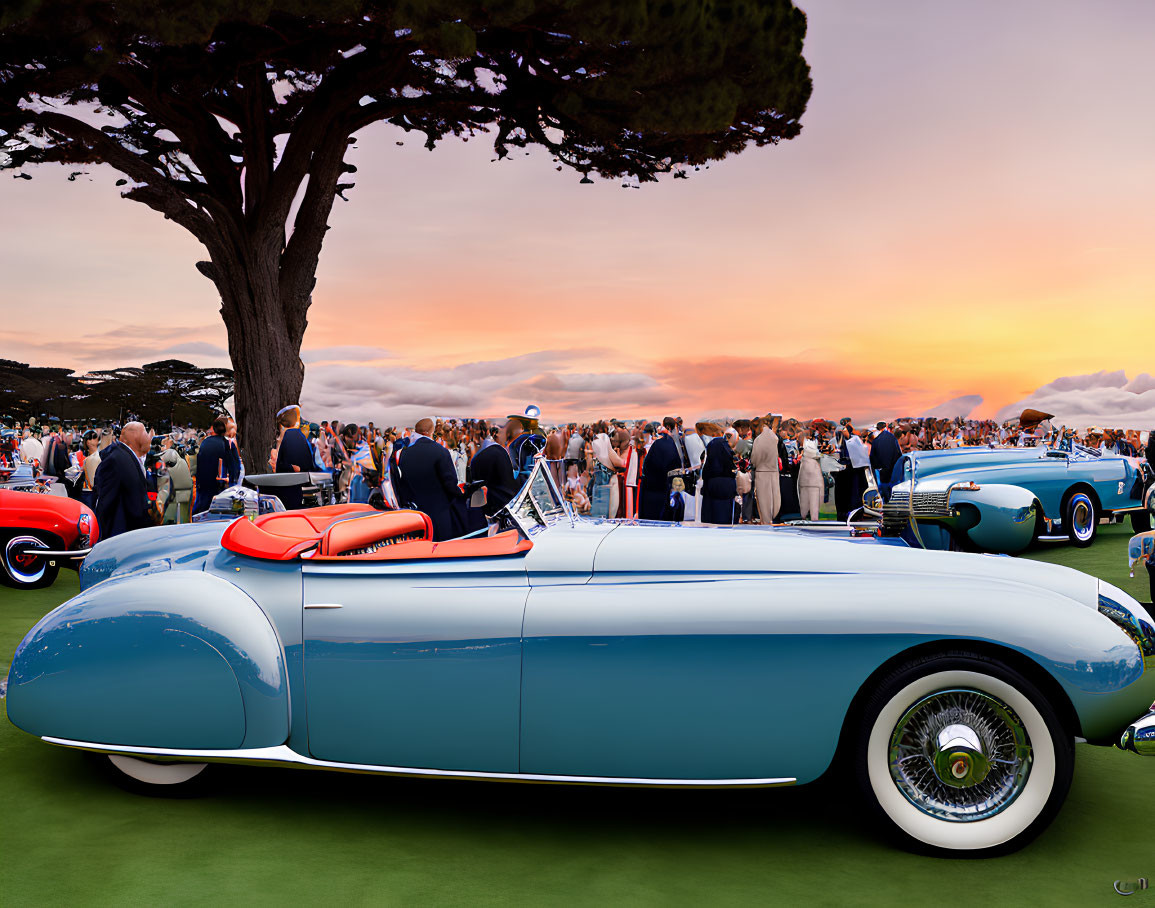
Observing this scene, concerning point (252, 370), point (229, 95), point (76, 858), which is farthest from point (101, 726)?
point (229, 95)

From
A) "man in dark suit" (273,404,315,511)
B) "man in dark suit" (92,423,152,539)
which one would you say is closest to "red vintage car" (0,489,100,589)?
"man in dark suit" (92,423,152,539)

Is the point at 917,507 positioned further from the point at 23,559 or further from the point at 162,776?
the point at 23,559

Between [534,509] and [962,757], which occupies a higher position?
[534,509]

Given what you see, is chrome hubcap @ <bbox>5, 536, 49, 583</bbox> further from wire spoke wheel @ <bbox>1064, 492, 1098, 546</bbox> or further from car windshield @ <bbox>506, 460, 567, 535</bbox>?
wire spoke wheel @ <bbox>1064, 492, 1098, 546</bbox>

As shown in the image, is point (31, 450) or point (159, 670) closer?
point (159, 670)

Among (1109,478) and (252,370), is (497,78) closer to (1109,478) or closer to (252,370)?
Result: (252,370)

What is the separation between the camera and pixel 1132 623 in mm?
3389

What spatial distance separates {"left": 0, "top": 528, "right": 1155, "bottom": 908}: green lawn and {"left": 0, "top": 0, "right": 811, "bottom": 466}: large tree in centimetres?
1338

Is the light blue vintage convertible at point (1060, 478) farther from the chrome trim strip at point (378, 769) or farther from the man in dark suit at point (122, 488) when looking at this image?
the chrome trim strip at point (378, 769)

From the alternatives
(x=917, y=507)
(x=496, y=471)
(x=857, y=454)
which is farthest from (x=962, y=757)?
(x=857, y=454)

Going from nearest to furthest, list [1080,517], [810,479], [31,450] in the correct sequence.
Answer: [1080,517]
[810,479]
[31,450]

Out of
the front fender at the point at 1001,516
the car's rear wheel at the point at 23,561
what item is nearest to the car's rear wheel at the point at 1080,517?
the front fender at the point at 1001,516

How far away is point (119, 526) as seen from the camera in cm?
806

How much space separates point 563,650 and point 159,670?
62.7 inches
